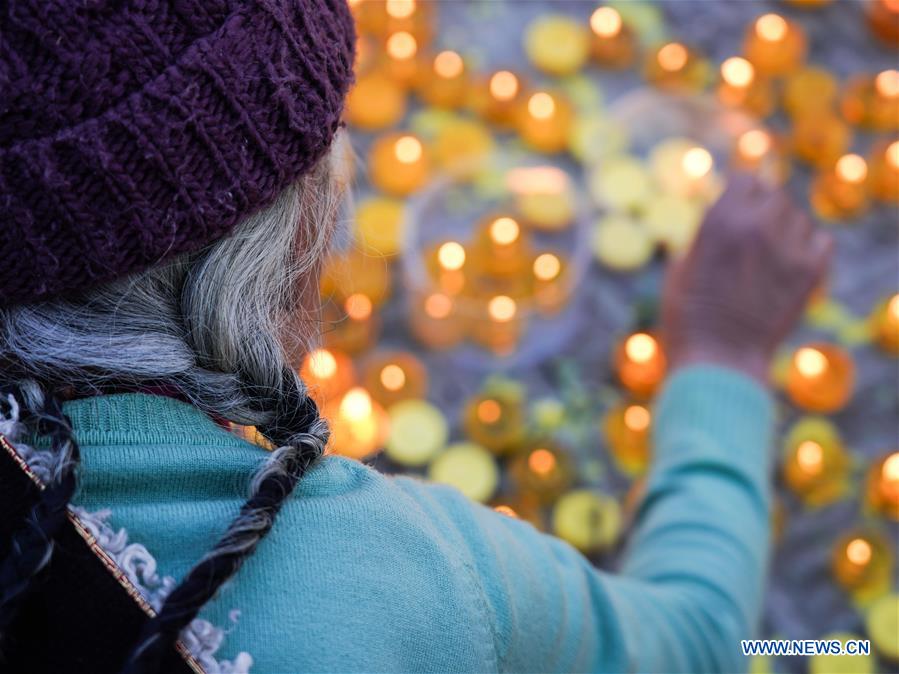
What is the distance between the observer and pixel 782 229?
1.15 meters

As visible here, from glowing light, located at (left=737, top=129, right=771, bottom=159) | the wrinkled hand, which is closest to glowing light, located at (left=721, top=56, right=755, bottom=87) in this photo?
glowing light, located at (left=737, top=129, right=771, bottom=159)

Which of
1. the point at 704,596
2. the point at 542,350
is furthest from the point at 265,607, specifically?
the point at 542,350

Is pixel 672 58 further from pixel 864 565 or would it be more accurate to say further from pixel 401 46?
pixel 864 565

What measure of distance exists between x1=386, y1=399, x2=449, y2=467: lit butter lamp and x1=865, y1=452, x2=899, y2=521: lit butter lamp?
1.92ft

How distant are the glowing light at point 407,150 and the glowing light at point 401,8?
251 millimetres

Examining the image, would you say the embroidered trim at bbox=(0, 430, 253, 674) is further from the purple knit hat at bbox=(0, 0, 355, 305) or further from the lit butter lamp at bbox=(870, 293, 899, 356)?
the lit butter lamp at bbox=(870, 293, 899, 356)

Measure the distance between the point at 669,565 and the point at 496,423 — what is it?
0.36 m

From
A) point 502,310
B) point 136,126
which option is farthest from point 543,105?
point 136,126

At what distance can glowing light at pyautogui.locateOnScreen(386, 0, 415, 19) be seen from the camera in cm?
147

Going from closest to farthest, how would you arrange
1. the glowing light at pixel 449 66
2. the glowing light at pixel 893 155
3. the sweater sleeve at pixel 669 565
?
the sweater sleeve at pixel 669 565, the glowing light at pixel 893 155, the glowing light at pixel 449 66

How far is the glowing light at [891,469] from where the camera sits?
1120 mm

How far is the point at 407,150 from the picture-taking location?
138cm

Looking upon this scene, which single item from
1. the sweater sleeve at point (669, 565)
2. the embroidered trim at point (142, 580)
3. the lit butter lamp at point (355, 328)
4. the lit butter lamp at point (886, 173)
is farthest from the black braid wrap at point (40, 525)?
the lit butter lamp at point (886, 173)

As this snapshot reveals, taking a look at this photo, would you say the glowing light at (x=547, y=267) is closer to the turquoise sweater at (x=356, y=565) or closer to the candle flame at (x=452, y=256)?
the candle flame at (x=452, y=256)
